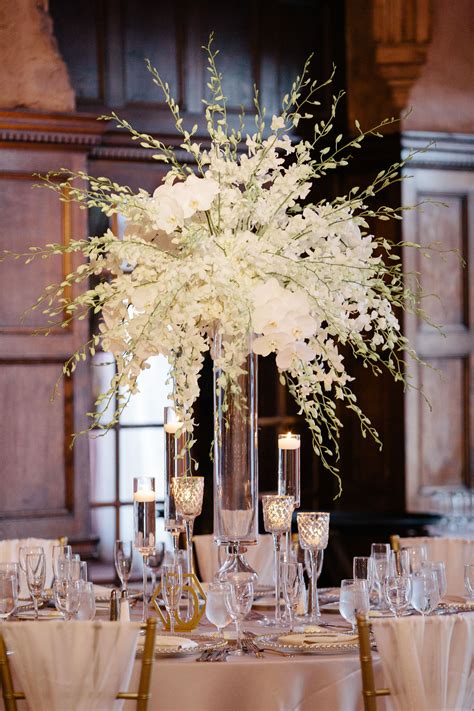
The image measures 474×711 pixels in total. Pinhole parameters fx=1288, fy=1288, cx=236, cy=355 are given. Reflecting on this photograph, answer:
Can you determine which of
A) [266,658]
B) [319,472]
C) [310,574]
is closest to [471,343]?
[319,472]

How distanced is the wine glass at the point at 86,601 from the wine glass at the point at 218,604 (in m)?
0.31

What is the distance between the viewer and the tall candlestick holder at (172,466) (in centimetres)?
371

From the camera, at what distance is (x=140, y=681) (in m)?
2.81

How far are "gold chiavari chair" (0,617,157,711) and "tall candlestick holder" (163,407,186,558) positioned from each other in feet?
2.78

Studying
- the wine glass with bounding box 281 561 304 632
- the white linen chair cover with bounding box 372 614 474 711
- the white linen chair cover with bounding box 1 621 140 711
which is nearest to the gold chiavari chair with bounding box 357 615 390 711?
the white linen chair cover with bounding box 372 614 474 711

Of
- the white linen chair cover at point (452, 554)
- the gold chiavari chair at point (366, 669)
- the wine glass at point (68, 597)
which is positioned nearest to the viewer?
the gold chiavari chair at point (366, 669)

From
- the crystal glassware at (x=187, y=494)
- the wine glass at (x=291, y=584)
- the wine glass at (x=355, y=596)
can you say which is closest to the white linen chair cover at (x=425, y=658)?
the wine glass at (x=355, y=596)

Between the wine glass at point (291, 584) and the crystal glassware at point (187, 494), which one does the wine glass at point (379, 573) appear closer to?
the wine glass at point (291, 584)

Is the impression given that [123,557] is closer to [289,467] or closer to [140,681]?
[289,467]

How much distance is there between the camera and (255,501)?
3535mm

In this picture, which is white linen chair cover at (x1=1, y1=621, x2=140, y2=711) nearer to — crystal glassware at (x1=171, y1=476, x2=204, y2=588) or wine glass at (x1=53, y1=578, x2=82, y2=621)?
wine glass at (x1=53, y1=578, x2=82, y2=621)

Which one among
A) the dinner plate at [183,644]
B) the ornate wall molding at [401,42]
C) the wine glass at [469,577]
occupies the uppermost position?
the ornate wall molding at [401,42]

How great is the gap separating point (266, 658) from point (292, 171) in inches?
50.8

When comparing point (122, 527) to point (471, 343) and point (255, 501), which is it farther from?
point (255, 501)
